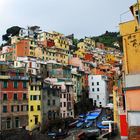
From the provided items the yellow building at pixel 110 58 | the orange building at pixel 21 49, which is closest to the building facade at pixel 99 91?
the orange building at pixel 21 49

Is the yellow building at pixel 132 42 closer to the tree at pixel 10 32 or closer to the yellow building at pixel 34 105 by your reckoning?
the yellow building at pixel 34 105

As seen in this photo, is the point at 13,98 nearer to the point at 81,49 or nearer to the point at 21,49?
the point at 21,49

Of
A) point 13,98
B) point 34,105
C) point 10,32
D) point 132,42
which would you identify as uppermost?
point 10,32

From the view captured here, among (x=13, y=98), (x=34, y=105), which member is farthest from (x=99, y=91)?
(x=13, y=98)

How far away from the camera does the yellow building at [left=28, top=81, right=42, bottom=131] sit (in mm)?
58656

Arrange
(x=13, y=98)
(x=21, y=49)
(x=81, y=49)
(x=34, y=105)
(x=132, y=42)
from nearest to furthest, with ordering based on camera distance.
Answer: (x=132, y=42) < (x=13, y=98) < (x=34, y=105) < (x=21, y=49) < (x=81, y=49)

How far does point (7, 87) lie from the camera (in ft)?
184

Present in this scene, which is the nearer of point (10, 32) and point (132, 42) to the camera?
point (132, 42)

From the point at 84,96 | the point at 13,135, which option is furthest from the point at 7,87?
the point at 84,96

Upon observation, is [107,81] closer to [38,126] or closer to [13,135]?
[38,126]

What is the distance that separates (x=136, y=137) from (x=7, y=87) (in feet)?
143

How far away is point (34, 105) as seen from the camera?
59344 millimetres

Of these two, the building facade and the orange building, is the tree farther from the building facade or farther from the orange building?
the building facade

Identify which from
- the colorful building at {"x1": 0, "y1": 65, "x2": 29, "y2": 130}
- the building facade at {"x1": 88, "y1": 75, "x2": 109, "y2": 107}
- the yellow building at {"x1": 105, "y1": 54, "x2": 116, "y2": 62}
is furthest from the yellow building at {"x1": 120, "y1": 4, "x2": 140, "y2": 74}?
the yellow building at {"x1": 105, "y1": 54, "x2": 116, "y2": 62}
